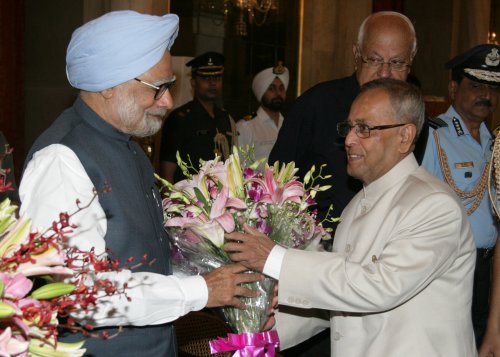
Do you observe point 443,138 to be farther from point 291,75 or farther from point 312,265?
point 291,75

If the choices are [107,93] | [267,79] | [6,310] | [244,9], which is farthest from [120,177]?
[244,9]

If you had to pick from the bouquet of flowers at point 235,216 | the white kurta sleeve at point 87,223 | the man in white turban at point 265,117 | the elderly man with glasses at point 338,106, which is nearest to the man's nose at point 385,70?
the elderly man with glasses at point 338,106

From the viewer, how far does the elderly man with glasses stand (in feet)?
11.6

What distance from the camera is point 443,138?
4.39 meters

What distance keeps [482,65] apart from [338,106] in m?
1.25

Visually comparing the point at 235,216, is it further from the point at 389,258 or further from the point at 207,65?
the point at 207,65

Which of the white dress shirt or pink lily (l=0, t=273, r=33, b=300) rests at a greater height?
pink lily (l=0, t=273, r=33, b=300)

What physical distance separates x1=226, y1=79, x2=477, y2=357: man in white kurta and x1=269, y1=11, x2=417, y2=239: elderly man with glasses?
82 centimetres

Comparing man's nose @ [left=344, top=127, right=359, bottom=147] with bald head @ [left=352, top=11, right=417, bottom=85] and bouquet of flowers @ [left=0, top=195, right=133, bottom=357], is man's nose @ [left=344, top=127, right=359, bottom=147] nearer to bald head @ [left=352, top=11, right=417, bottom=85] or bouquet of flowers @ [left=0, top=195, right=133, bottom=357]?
A: bald head @ [left=352, top=11, right=417, bottom=85]

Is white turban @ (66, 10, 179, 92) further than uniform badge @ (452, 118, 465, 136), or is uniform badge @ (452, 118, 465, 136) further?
uniform badge @ (452, 118, 465, 136)

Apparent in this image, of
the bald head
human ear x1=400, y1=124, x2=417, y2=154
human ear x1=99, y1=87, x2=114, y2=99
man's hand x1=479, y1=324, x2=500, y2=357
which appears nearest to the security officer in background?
the bald head

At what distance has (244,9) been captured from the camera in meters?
9.28

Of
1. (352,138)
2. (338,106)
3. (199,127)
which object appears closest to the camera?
(352,138)

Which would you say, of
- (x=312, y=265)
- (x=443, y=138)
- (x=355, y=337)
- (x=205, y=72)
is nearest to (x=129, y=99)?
(x=312, y=265)
